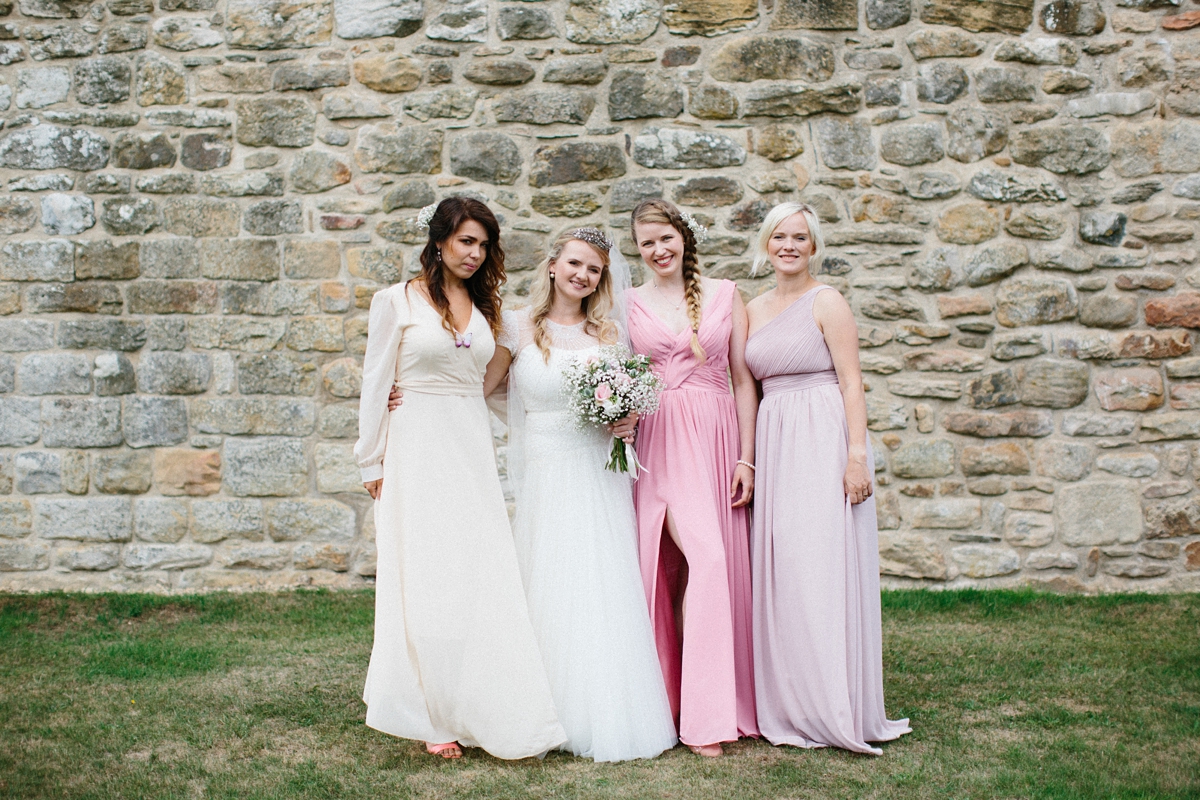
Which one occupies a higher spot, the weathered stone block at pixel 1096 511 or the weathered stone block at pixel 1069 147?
the weathered stone block at pixel 1069 147

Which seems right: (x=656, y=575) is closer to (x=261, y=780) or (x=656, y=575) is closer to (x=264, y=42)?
(x=261, y=780)

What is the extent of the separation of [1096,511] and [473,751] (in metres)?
4.16

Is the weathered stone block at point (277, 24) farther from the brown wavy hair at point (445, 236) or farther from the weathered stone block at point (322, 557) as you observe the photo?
the weathered stone block at point (322, 557)

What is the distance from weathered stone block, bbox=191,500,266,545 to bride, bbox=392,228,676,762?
9.06ft

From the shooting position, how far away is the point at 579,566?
366 cm

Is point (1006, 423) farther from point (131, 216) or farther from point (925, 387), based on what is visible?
point (131, 216)

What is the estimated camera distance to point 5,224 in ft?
20.0

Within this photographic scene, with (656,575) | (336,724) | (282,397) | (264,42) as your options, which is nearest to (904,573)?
(656,575)

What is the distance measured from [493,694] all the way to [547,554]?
547 millimetres

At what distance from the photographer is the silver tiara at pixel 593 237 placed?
3.90 m

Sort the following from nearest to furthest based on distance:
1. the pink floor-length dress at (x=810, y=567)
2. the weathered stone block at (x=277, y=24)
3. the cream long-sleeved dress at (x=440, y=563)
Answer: the cream long-sleeved dress at (x=440, y=563), the pink floor-length dress at (x=810, y=567), the weathered stone block at (x=277, y=24)

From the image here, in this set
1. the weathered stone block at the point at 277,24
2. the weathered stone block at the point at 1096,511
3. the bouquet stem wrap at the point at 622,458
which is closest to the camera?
the bouquet stem wrap at the point at 622,458

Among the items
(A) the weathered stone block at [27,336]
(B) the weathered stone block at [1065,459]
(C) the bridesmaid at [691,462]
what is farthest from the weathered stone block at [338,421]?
(B) the weathered stone block at [1065,459]

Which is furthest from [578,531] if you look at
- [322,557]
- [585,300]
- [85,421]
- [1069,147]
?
[1069,147]
